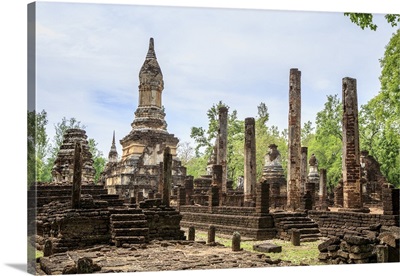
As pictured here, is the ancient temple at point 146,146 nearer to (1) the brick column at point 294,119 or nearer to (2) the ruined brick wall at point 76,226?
(1) the brick column at point 294,119

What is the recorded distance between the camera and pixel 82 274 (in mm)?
8570

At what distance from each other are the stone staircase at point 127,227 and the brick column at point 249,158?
7672 millimetres

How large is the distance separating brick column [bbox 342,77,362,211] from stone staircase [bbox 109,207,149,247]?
18.4ft

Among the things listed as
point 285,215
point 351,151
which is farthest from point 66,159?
point 351,151

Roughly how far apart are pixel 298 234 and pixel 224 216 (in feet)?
11.6

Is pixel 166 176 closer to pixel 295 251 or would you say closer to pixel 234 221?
pixel 234 221

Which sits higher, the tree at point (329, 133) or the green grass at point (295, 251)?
the tree at point (329, 133)

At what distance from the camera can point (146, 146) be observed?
101 feet

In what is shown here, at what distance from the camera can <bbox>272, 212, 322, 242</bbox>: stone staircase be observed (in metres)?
14.6

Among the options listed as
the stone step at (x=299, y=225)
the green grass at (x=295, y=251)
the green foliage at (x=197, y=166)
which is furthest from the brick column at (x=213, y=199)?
the green foliage at (x=197, y=166)

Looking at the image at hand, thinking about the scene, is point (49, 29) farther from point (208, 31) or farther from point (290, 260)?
point (290, 260)

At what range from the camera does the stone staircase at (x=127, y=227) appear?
39.6ft

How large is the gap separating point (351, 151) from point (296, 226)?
2.52 metres

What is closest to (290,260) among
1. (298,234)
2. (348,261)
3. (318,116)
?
(348,261)
